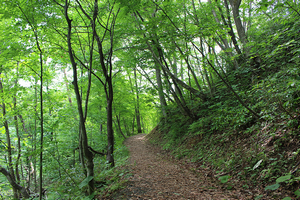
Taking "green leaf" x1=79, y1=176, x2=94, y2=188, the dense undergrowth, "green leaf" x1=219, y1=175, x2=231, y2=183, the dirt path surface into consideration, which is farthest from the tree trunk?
"green leaf" x1=219, y1=175, x2=231, y2=183

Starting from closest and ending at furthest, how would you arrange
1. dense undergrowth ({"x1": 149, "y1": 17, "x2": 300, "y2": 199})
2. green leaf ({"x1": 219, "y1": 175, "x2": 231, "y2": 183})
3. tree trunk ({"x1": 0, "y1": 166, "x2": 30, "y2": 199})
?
dense undergrowth ({"x1": 149, "y1": 17, "x2": 300, "y2": 199}), green leaf ({"x1": 219, "y1": 175, "x2": 231, "y2": 183}), tree trunk ({"x1": 0, "y1": 166, "x2": 30, "y2": 199})

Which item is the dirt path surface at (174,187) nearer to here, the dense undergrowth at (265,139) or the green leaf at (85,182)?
the dense undergrowth at (265,139)

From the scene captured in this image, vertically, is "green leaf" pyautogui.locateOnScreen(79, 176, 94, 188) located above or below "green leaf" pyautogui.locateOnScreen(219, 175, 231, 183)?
above

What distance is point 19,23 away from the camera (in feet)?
12.4

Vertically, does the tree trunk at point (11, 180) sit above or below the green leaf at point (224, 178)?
above

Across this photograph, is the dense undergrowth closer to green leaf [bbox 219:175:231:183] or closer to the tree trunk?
green leaf [bbox 219:175:231:183]

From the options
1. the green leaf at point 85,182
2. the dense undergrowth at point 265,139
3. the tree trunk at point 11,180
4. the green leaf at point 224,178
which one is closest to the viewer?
the dense undergrowth at point 265,139

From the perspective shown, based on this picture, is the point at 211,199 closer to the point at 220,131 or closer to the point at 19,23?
the point at 220,131

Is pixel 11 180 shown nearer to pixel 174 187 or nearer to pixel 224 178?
pixel 174 187

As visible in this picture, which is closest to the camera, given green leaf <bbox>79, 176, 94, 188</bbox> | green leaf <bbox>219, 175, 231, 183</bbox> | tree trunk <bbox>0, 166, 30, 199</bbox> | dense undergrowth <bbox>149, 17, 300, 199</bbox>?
dense undergrowth <bbox>149, 17, 300, 199</bbox>

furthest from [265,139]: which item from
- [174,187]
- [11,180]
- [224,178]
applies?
[11,180]

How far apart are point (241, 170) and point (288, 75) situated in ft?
8.81

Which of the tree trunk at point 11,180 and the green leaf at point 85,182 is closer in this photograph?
the green leaf at point 85,182

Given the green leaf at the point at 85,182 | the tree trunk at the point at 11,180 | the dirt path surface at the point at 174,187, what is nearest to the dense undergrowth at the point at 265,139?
the dirt path surface at the point at 174,187
